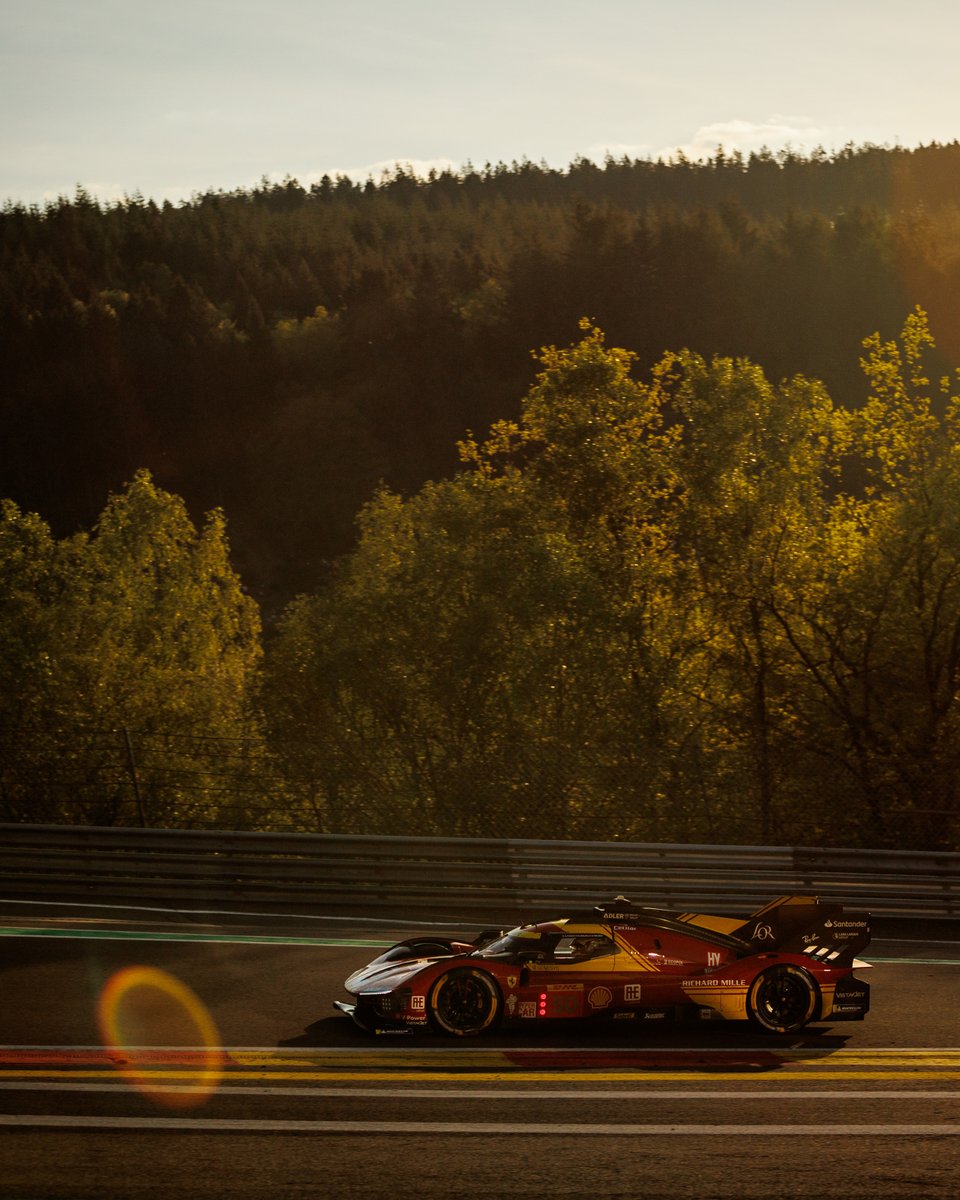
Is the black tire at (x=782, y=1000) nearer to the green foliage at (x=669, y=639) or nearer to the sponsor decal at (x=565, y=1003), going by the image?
the sponsor decal at (x=565, y=1003)

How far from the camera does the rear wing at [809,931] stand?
1001 cm

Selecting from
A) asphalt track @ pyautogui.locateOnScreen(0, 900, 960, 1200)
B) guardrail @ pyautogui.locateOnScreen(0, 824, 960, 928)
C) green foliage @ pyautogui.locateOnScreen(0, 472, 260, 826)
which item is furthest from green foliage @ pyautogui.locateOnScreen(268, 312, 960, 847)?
asphalt track @ pyautogui.locateOnScreen(0, 900, 960, 1200)

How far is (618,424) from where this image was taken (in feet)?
83.8

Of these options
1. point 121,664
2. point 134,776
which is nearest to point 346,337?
point 121,664

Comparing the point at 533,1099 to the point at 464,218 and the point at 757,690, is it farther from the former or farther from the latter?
the point at 464,218

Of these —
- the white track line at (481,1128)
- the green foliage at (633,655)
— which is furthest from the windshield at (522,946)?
A: the green foliage at (633,655)

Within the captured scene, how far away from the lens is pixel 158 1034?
31.8 ft

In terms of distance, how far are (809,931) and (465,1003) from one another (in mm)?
2580

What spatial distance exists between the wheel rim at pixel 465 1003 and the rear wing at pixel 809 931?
75.5 inches

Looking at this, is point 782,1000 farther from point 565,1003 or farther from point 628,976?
point 565,1003

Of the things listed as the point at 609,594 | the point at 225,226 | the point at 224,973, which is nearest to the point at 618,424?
the point at 609,594

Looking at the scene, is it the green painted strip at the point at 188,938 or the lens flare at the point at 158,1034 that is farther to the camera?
the green painted strip at the point at 188,938

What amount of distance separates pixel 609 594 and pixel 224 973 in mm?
12408

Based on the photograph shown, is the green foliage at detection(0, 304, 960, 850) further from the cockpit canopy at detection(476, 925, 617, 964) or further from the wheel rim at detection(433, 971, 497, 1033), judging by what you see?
the wheel rim at detection(433, 971, 497, 1033)
